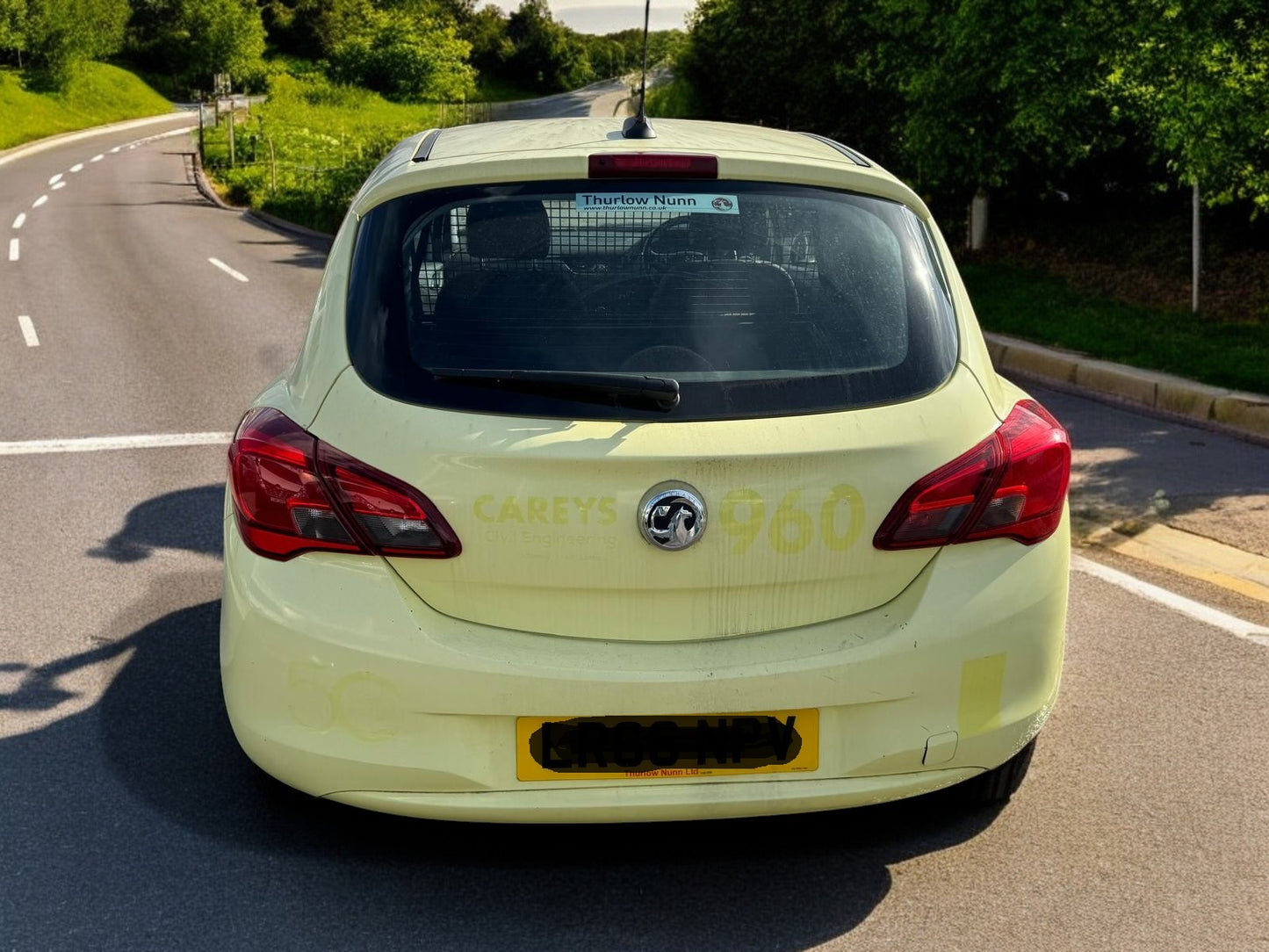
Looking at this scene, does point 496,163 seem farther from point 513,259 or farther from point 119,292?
point 119,292

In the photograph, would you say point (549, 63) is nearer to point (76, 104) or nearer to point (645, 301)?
point (76, 104)

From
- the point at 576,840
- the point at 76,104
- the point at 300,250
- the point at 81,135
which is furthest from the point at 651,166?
the point at 76,104

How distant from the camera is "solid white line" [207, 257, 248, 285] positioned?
19.3 metres

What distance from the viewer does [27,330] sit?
46.6ft

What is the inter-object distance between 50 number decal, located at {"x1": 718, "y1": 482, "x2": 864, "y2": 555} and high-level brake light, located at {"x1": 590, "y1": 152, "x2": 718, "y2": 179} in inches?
29.8

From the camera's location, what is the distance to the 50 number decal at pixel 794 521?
9.80 ft

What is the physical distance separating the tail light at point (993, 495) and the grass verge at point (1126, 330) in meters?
6.34

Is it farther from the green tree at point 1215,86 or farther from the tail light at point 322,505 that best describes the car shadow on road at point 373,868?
the green tree at point 1215,86

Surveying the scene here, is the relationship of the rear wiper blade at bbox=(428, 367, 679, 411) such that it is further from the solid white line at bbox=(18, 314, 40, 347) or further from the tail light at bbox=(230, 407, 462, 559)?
the solid white line at bbox=(18, 314, 40, 347)

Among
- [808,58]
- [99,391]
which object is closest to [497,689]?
[99,391]

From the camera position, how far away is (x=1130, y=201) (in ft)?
51.1

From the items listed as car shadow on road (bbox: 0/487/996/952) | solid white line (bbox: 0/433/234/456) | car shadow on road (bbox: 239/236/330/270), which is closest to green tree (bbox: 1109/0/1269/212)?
solid white line (bbox: 0/433/234/456)

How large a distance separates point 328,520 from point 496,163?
854 millimetres

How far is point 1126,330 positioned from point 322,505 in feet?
30.5
